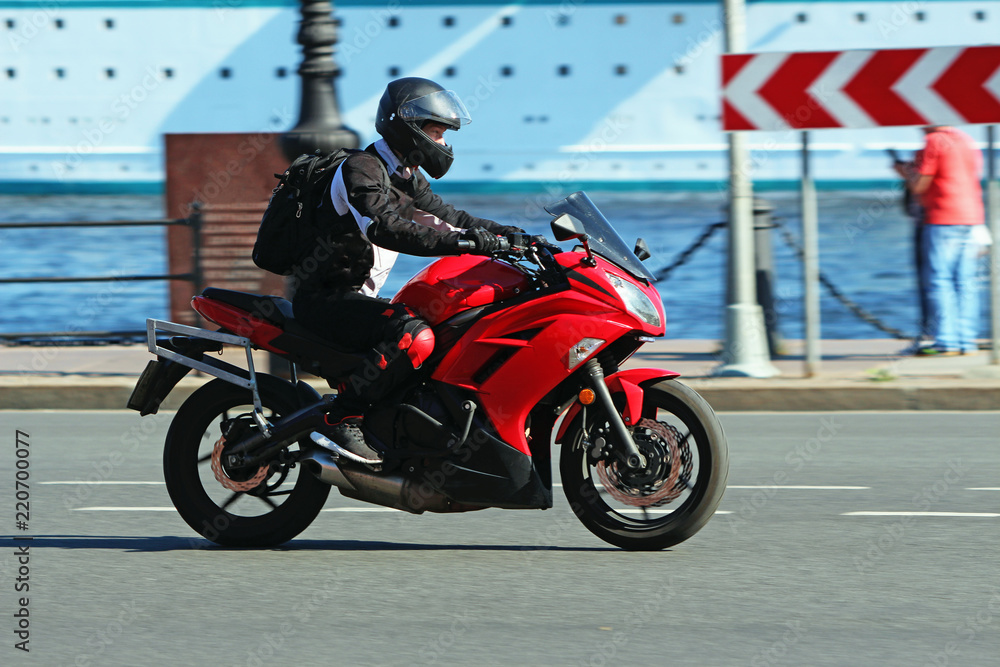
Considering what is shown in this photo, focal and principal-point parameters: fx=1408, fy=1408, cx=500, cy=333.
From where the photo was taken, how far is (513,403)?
15.5 ft

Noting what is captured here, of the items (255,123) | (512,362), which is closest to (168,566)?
(512,362)

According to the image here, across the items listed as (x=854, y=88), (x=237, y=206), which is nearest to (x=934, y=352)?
(x=854, y=88)

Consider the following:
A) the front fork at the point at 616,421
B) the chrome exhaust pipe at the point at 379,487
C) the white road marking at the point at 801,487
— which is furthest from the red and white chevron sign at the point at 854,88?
the chrome exhaust pipe at the point at 379,487

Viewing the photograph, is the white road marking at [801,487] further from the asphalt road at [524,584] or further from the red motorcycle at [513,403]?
the red motorcycle at [513,403]

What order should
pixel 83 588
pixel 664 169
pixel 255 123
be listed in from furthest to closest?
pixel 255 123, pixel 664 169, pixel 83 588

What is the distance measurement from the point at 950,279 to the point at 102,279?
6.38m

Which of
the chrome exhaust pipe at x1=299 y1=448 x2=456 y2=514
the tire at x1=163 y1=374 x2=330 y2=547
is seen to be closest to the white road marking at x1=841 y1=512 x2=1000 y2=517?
the chrome exhaust pipe at x1=299 y1=448 x2=456 y2=514

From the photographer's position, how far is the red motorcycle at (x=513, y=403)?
15.4 ft

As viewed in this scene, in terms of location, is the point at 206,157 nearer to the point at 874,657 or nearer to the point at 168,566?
the point at 168,566

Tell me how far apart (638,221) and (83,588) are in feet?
133

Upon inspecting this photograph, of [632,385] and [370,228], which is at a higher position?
[370,228]

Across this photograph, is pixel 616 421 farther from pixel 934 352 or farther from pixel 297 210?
pixel 934 352

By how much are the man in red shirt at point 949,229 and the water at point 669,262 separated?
5.47 feet

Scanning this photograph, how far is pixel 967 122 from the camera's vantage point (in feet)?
30.1
